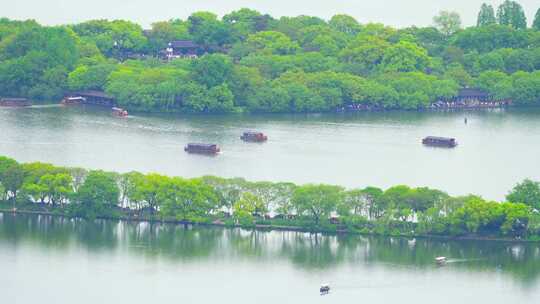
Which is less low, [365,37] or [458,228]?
[365,37]

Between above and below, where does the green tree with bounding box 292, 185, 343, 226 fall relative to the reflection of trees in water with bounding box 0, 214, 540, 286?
above

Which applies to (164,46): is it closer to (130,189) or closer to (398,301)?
(130,189)

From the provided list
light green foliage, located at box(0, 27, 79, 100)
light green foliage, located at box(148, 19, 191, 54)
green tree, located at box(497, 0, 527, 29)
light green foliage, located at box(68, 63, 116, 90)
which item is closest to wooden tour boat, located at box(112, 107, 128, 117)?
light green foliage, located at box(68, 63, 116, 90)

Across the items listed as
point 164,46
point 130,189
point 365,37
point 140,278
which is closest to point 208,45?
point 164,46

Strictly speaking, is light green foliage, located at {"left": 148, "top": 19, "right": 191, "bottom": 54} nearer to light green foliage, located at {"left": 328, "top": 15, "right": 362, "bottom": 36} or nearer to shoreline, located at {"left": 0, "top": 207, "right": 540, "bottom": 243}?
light green foliage, located at {"left": 328, "top": 15, "right": 362, "bottom": 36}

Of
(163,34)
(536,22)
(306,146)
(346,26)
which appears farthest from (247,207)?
(536,22)

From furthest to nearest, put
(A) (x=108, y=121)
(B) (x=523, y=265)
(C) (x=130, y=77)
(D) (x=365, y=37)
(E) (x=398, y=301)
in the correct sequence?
(D) (x=365, y=37) < (C) (x=130, y=77) < (A) (x=108, y=121) < (B) (x=523, y=265) < (E) (x=398, y=301)
